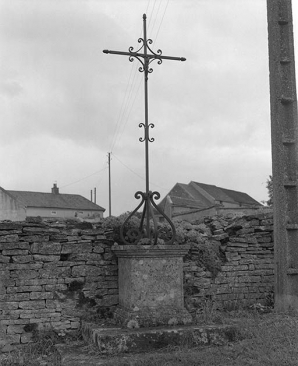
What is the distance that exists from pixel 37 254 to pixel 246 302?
11.4 feet

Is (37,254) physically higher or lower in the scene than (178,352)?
higher

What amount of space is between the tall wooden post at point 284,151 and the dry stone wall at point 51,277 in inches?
110

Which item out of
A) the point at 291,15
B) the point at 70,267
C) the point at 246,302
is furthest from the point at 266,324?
the point at 291,15

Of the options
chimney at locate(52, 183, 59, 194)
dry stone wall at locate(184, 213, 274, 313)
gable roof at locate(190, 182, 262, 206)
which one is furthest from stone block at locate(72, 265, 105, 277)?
chimney at locate(52, 183, 59, 194)

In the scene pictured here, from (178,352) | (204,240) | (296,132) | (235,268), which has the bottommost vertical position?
(178,352)

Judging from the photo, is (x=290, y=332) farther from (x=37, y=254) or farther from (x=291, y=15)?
(x=291, y=15)

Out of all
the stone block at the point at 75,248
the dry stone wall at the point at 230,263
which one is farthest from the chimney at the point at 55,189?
the stone block at the point at 75,248

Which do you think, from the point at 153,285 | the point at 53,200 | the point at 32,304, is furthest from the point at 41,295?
the point at 53,200

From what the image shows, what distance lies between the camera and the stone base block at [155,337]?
5129 mm

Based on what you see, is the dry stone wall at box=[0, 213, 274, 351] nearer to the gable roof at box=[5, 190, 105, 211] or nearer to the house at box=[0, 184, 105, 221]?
the house at box=[0, 184, 105, 221]

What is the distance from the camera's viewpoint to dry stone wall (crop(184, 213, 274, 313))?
711cm

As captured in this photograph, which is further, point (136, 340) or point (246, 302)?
point (246, 302)

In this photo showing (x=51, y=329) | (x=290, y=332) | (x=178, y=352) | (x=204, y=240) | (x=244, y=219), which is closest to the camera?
(x=178, y=352)

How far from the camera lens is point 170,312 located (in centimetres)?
582
